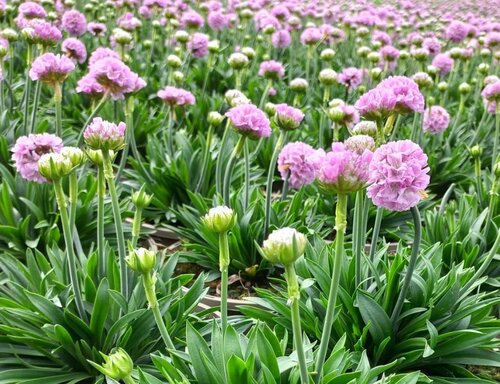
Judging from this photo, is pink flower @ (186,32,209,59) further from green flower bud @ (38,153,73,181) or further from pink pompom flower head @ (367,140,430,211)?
pink pompom flower head @ (367,140,430,211)

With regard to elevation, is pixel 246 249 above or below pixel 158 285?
below

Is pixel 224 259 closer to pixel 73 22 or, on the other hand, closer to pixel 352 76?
pixel 352 76

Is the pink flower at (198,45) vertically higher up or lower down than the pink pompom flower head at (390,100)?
lower down

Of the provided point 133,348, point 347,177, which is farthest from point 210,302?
point 347,177

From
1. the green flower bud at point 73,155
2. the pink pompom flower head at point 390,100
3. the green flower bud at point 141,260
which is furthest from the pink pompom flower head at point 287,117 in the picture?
the green flower bud at point 141,260

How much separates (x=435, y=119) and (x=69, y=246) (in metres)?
3.24

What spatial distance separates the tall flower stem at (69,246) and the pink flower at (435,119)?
10.1ft

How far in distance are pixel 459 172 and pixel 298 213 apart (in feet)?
5.48

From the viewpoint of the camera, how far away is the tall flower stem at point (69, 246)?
5.83ft

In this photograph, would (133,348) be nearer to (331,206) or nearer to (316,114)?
(331,206)

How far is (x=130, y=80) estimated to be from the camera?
3.01 m

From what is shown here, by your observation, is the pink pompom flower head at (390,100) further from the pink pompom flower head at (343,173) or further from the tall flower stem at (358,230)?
the pink pompom flower head at (343,173)

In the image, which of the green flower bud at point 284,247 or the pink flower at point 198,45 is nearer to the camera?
the green flower bud at point 284,247

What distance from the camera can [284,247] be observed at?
1.32 meters
